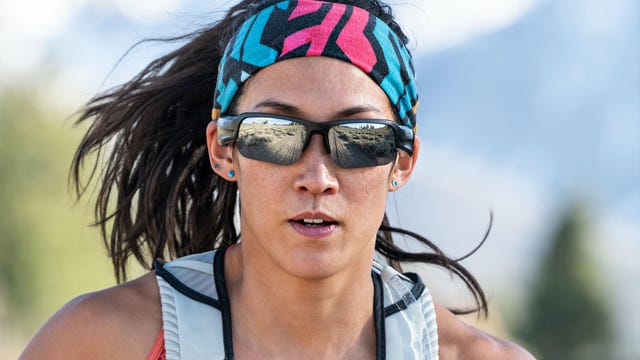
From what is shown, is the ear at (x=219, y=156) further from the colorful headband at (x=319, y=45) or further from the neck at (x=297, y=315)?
the neck at (x=297, y=315)

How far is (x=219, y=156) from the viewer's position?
12.8ft

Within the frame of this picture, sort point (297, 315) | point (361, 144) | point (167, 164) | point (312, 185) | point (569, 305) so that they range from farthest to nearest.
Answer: point (569, 305)
point (167, 164)
point (297, 315)
point (361, 144)
point (312, 185)

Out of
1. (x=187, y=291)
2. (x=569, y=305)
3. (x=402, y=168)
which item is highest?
(x=402, y=168)

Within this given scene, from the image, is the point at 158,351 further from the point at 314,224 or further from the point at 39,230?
the point at 39,230

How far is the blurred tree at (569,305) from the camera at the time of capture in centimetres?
3155

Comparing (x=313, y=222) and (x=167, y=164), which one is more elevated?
(x=167, y=164)

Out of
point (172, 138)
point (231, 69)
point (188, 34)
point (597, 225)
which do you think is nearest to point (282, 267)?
point (231, 69)

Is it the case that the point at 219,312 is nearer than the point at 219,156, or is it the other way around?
the point at 219,312

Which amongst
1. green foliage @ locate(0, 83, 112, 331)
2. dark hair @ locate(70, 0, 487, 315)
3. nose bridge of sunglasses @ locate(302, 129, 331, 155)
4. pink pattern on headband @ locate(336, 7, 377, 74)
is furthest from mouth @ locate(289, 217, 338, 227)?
green foliage @ locate(0, 83, 112, 331)

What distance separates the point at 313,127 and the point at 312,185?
0.19 metres

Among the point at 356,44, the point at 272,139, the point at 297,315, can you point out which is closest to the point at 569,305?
the point at 297,315

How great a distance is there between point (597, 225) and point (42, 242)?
61.7ft

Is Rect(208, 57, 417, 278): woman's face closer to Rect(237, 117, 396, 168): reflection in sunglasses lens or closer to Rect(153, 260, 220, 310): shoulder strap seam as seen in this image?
Rect(237, 117, 396, 168): reflection in sunglasses lens

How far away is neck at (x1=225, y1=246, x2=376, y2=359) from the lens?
380 cm
